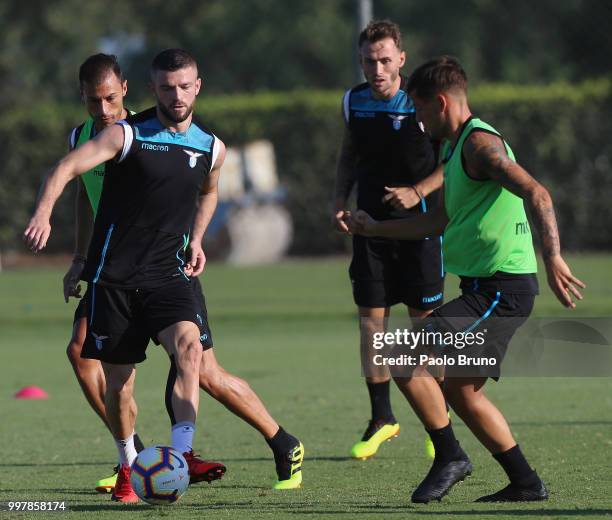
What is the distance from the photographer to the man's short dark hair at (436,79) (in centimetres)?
640

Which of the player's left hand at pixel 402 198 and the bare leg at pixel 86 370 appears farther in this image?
the bare leg at pixel 86 370

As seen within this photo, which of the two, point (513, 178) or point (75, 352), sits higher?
point (513, 178)

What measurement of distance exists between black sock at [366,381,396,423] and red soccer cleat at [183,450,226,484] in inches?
83.8

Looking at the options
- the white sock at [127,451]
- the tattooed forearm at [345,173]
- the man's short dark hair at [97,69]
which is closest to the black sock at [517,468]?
the white sock at [127,451]

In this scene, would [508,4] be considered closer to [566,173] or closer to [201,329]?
[566,173]

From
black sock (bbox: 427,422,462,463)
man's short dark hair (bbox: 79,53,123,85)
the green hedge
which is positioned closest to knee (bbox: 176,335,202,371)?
black sock (bbox: 427,422,462,463)

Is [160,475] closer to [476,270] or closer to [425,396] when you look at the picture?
[425,396]

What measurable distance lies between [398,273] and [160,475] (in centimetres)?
300

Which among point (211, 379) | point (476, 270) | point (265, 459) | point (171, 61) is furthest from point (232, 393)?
point (171, 61)

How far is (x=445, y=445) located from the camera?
22.1ft

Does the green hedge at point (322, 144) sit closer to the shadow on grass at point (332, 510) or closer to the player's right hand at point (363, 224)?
the player's right hand at point (363, 224)

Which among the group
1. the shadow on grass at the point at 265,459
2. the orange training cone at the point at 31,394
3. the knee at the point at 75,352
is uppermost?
the knee at the point at 75,352

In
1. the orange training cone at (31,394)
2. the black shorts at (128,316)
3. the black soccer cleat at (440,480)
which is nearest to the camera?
the black soccer cleat at (440,480)

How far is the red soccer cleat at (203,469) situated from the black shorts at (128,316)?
62 cm
